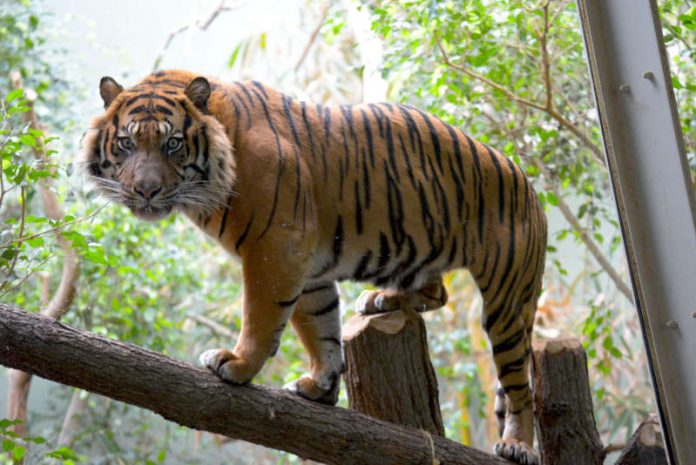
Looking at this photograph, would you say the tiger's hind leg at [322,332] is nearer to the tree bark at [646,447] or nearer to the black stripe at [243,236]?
the black stripe at [243,236]

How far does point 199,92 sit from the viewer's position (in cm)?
202

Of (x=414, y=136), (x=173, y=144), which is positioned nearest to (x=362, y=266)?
(x=414, y=136)

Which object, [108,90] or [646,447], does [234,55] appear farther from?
[646,447]

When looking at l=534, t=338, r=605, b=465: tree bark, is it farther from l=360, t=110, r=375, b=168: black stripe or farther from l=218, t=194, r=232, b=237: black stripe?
l=218, t=194, r=232, b=237: black stripe

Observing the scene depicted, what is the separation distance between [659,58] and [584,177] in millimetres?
1844

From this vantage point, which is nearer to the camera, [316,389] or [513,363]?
[316,389]

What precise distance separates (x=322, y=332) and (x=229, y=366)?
435 mm

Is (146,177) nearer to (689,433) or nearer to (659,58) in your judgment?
(659,58)

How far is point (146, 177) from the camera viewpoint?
1.89m

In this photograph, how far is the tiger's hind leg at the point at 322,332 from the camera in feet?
7.29

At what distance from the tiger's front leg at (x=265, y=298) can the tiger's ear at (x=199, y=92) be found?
38 centimetres

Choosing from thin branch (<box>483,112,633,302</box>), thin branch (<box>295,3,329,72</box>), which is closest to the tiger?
thin branch (<box>483,112,633,302</box>)

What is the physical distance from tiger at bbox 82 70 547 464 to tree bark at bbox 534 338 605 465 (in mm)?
53

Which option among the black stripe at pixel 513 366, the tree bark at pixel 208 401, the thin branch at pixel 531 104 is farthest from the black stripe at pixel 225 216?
the thin branch at pixel 531 104
